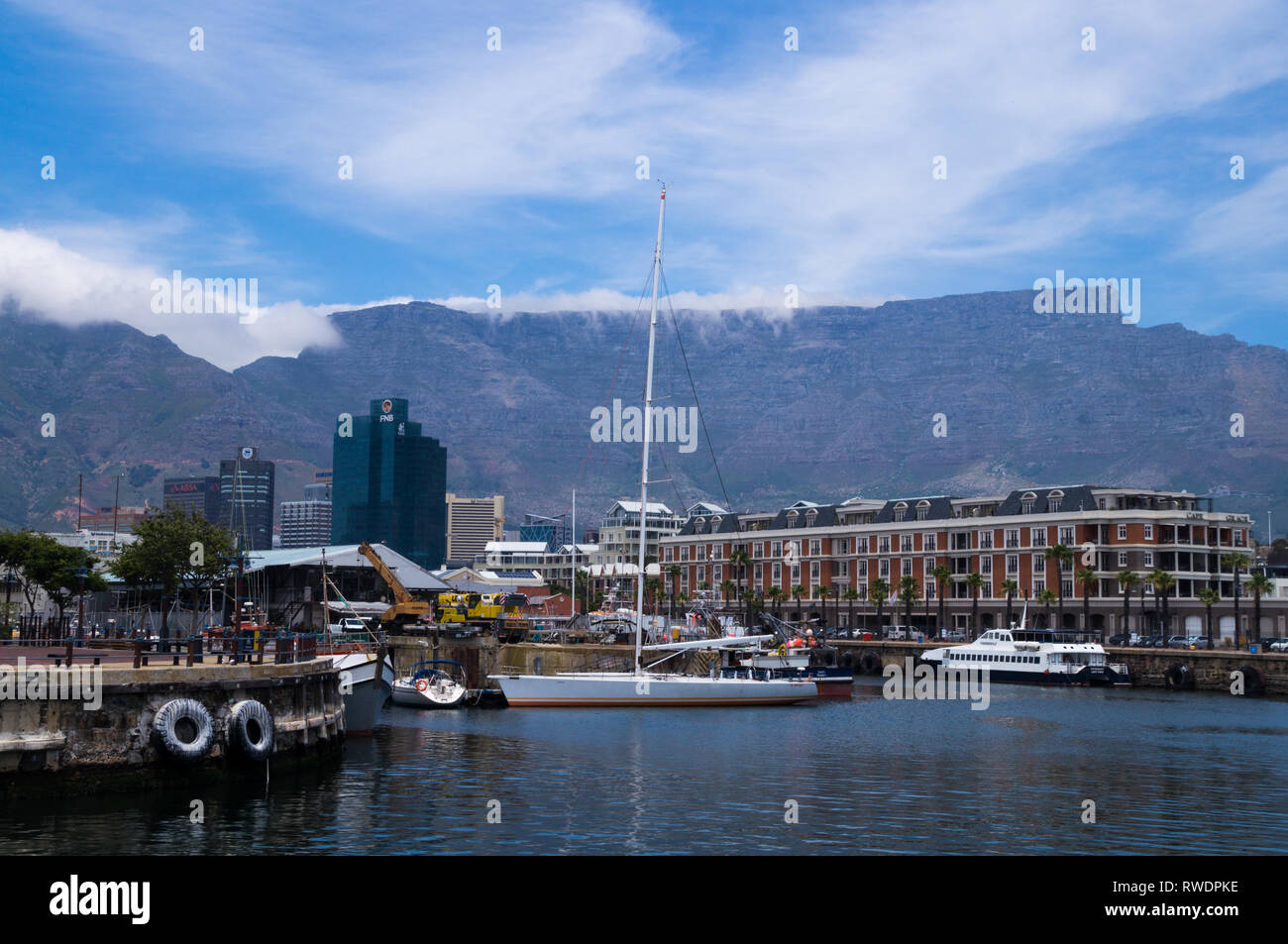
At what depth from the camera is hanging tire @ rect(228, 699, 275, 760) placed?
39.2m

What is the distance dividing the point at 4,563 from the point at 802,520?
12031 centimetres

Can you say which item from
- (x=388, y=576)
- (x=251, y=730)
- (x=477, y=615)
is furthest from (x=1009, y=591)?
(x=251, y=730)

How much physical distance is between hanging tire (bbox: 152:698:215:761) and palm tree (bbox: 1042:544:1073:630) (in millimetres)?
118672

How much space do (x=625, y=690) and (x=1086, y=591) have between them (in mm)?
75659

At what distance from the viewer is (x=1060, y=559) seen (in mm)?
145750

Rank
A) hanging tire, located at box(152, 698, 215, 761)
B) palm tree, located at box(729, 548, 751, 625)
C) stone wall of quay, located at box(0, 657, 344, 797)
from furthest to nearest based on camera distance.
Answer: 1. palm tree, located at box(729, 548, 751, 625)
2. hanging tire, located at box(152, 698, 215, 761)
3. stone wall of quay, located at box(0, 657, 344, 797)

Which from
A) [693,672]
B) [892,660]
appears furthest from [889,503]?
[693,672]

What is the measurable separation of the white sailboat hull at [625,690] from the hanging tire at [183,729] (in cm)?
3969

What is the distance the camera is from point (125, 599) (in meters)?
139

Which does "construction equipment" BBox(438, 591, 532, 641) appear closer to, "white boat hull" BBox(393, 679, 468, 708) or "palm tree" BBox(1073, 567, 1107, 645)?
"white boat hull" BBox(393, 679, 468, 708)

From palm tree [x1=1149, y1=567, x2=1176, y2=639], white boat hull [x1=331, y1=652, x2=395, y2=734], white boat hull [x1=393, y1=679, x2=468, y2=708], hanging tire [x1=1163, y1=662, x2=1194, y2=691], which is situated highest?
palm tree [x1=1149, y1=567, x2=1176, y2=639]

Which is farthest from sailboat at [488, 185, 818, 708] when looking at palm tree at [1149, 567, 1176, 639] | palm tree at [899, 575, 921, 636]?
palm tree at [899, 575, 921, 636]

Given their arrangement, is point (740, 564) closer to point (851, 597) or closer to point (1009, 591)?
point (851, 597)
